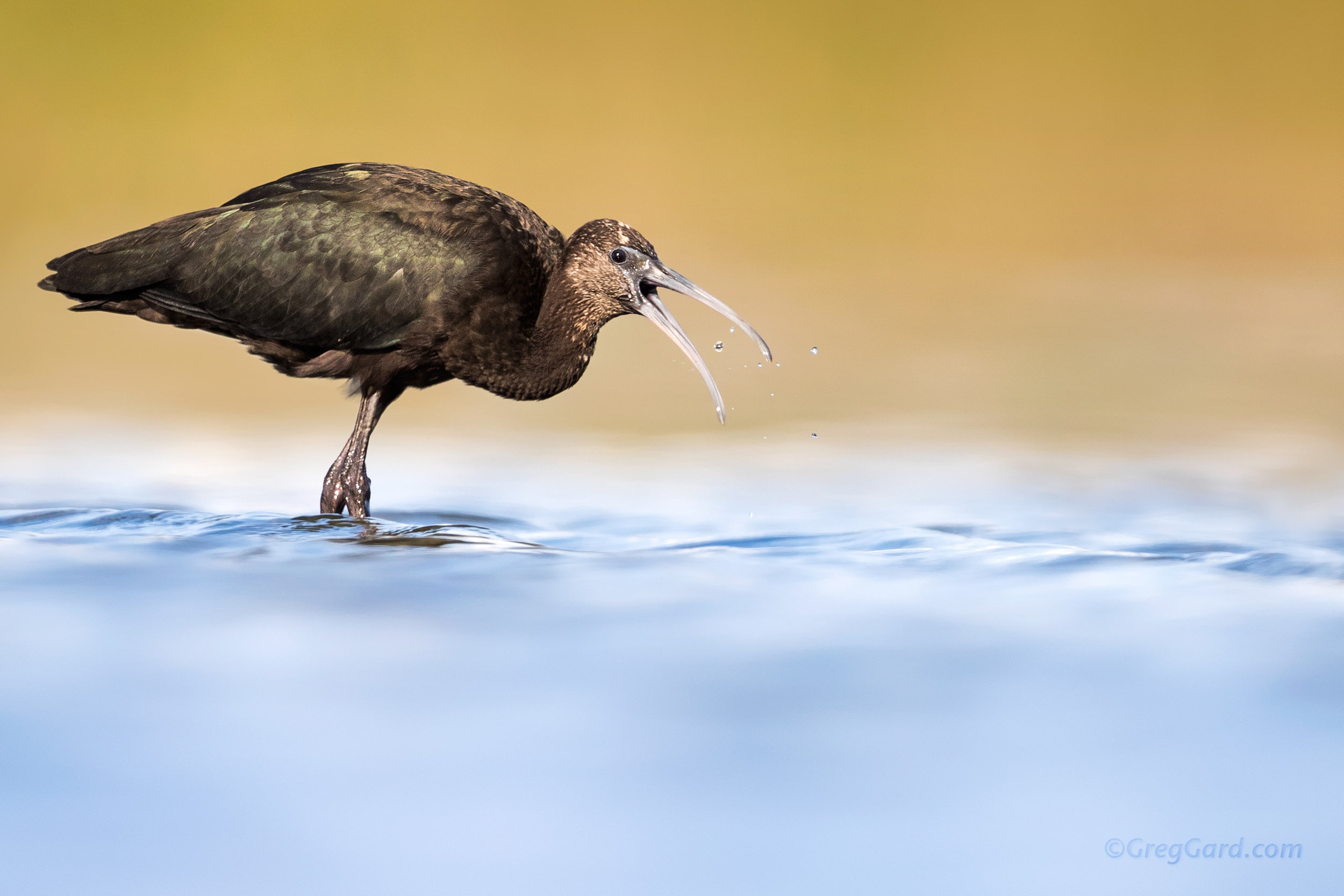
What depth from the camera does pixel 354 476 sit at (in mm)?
7359

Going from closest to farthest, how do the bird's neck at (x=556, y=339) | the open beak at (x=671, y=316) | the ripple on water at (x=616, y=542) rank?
the ripple on water at (x=616, y=542) → the open beak at (x=671, y=316) → the bird's neck at (x=556, y=339)

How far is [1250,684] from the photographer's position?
4430 mm

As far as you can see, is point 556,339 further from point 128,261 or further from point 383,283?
point 128,261

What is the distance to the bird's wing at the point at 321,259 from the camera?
7023 millimetres

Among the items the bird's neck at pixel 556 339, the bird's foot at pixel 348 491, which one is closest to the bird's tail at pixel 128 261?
the bird's foot at pixel 348 491

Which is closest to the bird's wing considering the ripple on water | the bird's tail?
the bird's tail

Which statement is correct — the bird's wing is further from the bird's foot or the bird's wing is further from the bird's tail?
the bird's foot

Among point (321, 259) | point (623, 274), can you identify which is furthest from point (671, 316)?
point (321, 259)

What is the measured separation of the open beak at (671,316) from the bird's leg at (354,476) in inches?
48.7

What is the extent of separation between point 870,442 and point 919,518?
1.80m

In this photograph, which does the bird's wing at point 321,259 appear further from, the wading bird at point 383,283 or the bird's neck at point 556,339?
the bird's neck at point 556,339

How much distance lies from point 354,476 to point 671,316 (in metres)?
1.57

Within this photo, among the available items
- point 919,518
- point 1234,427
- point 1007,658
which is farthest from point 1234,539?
point 1234,427

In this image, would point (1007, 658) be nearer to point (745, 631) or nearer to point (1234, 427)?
point (745, 631)
